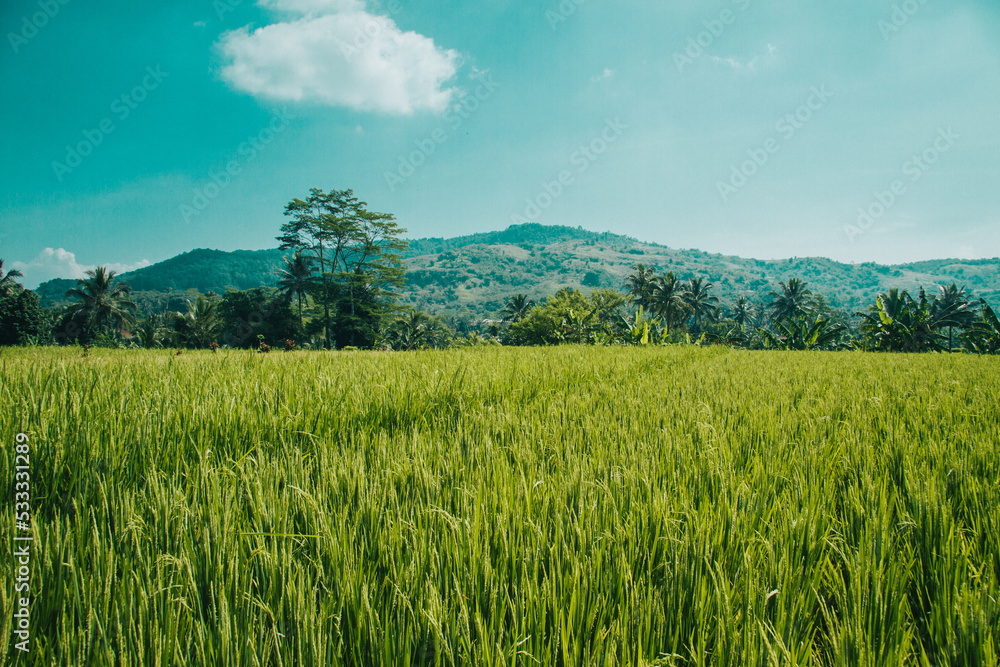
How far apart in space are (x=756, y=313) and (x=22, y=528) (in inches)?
4330

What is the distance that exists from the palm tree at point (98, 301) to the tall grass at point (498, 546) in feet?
174

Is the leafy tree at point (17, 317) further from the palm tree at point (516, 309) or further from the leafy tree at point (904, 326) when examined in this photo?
the leafy tree at point (904, 326)

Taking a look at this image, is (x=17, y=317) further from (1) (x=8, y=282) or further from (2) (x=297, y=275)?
(2) (x=297, y=275)

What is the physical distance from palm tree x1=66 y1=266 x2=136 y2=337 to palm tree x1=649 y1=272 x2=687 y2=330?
5827 cm

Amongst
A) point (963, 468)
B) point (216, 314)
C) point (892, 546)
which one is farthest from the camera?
point (216, 314)

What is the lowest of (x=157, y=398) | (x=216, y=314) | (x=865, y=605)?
(x=865, y=605)

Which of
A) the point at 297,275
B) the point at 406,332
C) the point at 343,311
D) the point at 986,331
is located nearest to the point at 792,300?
the point at 986,331

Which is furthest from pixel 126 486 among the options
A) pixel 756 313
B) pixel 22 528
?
pixel 756 313

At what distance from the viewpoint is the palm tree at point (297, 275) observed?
37406 mm

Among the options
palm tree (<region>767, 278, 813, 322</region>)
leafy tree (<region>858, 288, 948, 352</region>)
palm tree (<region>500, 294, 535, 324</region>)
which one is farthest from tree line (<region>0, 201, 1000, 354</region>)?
palm tree (<region>767, 278, 813, 322</region>)

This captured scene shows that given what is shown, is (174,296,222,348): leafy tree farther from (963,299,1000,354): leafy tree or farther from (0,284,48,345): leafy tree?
(963,299,1000,354): leafy tree

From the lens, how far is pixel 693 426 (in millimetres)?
2346

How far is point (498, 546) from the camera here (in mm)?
1050

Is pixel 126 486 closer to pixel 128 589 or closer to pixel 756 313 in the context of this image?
pixel 128 589
